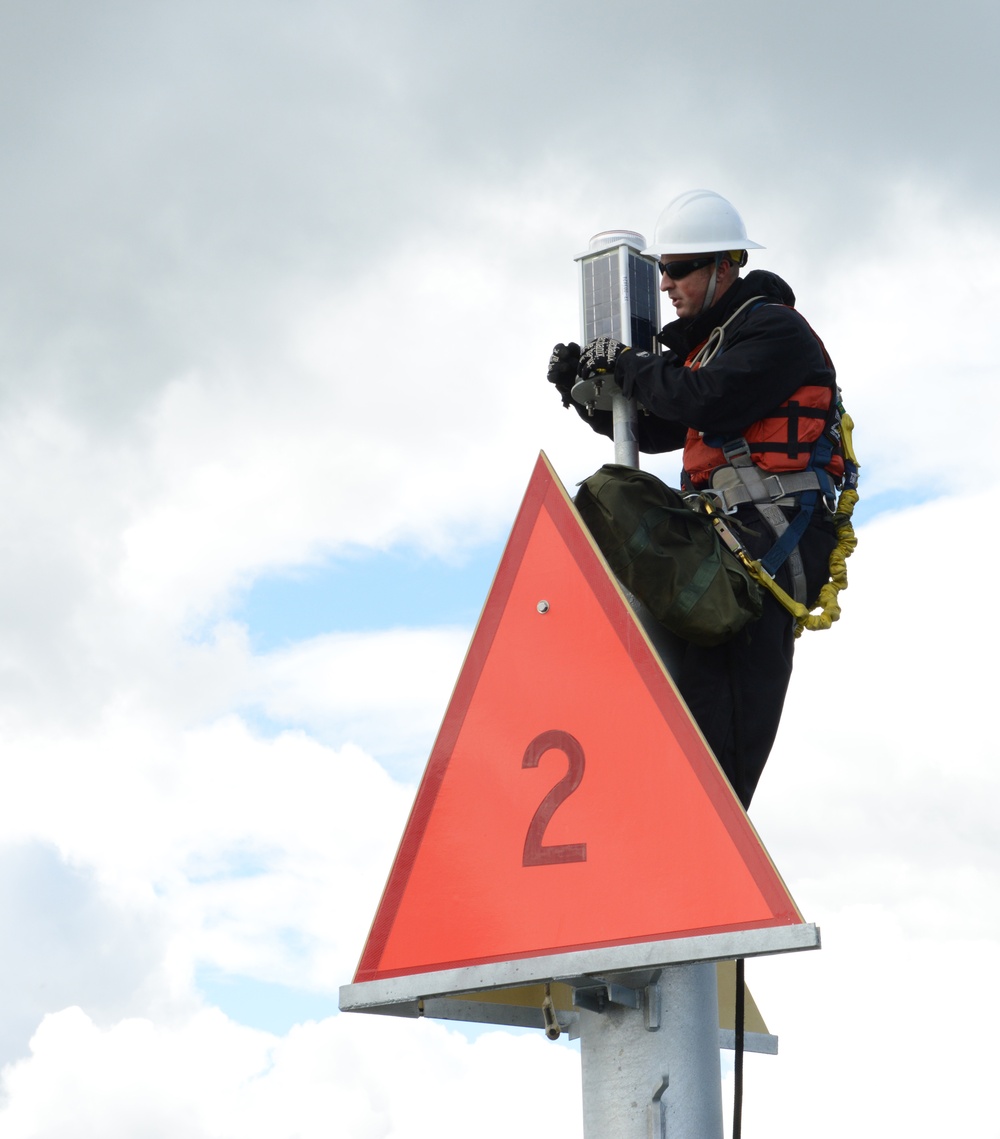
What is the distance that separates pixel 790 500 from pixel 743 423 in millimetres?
302

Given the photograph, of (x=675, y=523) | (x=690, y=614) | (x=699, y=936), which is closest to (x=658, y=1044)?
(x=699, y=936)

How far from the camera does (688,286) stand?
5160 mm

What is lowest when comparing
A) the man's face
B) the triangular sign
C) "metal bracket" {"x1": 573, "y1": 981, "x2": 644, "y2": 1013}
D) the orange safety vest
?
"metal bracket" {"x1": 573, "y1": 981, "x2": 644, "y2": 1013}

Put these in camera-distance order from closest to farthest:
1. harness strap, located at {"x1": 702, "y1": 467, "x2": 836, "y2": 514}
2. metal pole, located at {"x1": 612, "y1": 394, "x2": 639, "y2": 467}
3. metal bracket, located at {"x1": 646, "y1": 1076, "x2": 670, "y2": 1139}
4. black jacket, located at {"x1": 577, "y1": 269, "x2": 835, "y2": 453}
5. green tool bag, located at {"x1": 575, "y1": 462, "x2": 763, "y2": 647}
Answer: metal bracket, located at {"x1": 646, "y1": 1076, "x2": 670, "y2": 1139}, green tool bag, located at {"x1": 575, "y1": 462, "x2": 763, "y2": 647}, black jacket, located at {"x1": 577, "y1": 269, "x2": 835, "y2": 453}, harness strap, located at {"x1": 702, "y1": 467, "x2": 836, "y2": 514}, metal pole, located at {"x1": 612, "y1": 394, "x2": 639, "y2": 467}

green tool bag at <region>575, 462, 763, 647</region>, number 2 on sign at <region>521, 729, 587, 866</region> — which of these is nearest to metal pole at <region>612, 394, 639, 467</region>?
green tool bag at <region>575, 462, 763, 647</region>

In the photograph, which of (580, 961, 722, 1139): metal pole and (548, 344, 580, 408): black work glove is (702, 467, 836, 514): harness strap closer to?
(548, 344, 580, 408): black work glove

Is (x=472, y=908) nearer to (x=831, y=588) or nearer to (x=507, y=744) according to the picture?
(x=507, y=744)

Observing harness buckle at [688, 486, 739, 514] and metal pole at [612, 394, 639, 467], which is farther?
metal pole at [612, 394, 639, 467]

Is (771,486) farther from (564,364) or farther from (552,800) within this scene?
(552,800)

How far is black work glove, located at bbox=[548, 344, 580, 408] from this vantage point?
506 cm

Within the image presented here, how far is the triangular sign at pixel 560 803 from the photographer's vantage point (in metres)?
3.79

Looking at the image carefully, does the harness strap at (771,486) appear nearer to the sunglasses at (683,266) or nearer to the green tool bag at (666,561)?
the green tool bag at (666,561)

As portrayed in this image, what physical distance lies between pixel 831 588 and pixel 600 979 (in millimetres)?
1695

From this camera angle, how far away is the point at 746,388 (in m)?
4.72
